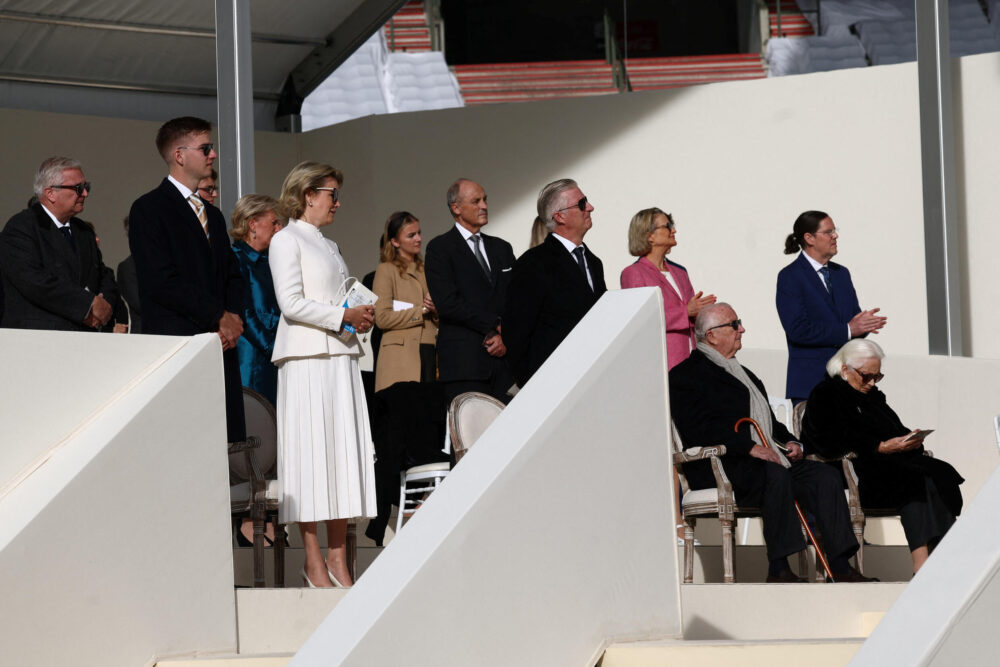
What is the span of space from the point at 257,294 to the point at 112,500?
7.28 ft

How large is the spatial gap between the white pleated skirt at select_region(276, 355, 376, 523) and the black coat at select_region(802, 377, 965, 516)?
185cm

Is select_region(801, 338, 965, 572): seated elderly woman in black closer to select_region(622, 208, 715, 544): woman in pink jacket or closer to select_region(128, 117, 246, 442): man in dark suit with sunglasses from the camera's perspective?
select_region(622, 208, 715, 544): woman in pink jacket

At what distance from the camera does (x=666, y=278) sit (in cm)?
591

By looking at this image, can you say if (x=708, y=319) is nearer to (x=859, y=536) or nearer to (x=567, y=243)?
(x=567, y=243)

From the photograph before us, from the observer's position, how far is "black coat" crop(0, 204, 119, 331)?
15.4 ft

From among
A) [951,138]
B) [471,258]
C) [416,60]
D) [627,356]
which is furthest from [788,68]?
[627,356]

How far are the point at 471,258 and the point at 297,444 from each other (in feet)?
4.85

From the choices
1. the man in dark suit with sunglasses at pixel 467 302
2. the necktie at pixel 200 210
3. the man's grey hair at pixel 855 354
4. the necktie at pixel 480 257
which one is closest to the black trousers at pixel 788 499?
the man's grey hair at pixel 855 354

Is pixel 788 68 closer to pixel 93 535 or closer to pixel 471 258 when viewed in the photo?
pixel 471 258

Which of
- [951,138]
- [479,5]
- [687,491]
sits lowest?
[687,491]

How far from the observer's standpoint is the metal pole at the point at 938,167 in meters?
7.59

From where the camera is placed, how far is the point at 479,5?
→ 1709 cm

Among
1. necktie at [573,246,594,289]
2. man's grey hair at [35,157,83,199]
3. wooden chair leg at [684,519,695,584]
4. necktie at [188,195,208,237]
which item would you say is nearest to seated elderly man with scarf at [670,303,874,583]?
wooden chair leg at [684,519,695,584]

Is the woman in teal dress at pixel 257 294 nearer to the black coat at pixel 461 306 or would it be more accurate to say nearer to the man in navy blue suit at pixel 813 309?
the black coat at pixel 461 306
